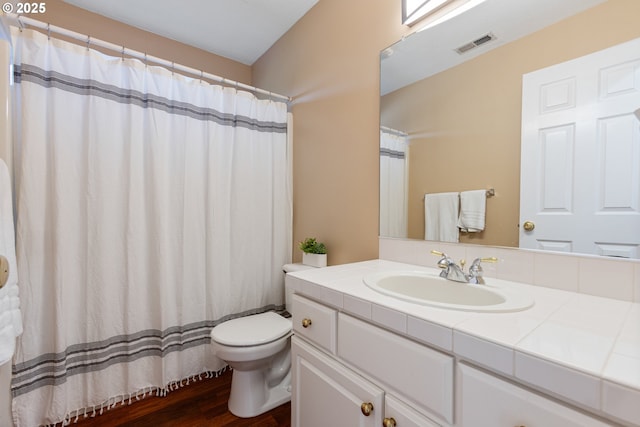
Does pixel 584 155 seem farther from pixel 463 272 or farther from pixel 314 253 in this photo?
pixel 314 253

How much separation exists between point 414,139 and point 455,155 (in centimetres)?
23

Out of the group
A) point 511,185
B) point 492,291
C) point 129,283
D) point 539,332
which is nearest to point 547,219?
point 511,185

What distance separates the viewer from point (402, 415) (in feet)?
2.34

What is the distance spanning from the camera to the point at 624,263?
0.80 m

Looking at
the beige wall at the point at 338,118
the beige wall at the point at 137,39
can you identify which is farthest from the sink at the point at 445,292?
Result: the beige wall at the point at 137,39

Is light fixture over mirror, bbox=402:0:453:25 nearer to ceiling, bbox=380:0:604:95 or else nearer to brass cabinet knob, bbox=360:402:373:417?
ceiling, bbox=380:0:604:95

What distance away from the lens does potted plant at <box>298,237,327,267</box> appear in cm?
178

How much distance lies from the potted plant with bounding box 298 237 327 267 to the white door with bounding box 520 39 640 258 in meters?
1.09

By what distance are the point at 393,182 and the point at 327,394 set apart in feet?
3.29

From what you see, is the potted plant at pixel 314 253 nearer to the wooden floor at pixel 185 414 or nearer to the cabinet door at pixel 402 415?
the wooden floor at pixel 185 414

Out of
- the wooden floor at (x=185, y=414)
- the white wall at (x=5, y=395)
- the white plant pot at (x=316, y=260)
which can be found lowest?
the wooden floor at (x=185, y=414)

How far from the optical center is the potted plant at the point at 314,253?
178 cm

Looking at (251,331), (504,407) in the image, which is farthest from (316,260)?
(504,407)

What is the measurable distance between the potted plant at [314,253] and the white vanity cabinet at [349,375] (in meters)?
0.67
